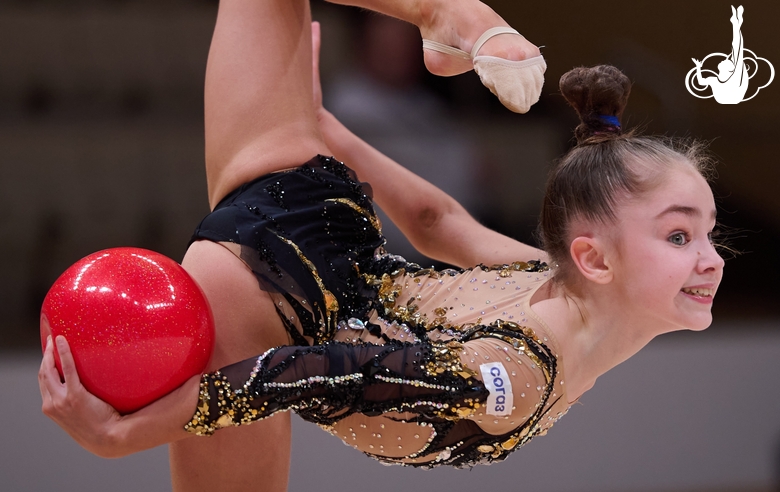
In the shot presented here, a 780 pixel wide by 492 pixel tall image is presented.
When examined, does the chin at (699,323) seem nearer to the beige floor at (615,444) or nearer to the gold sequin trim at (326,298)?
the gold sequin trim at (326,298)

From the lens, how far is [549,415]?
4.35 ft

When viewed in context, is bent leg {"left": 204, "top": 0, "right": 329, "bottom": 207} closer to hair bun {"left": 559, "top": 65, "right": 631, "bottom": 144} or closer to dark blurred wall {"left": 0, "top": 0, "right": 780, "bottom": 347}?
hair bun {"left": 559, "top": 65, "right": 631, "bottom": 144}

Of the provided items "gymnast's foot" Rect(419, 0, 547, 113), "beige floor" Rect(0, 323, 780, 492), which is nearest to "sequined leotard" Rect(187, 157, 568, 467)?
"gymnast's foot" Rect(419, 0, 547, 113)

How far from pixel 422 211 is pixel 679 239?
579 millimetres

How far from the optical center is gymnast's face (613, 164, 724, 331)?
119 cm

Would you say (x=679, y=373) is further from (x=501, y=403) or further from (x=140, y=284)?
(x=140, y=284)

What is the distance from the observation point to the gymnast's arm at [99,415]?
103 cm

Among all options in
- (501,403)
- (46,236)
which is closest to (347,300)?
(501,403)

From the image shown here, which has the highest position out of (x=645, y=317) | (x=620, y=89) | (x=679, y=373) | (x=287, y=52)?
(x=620, y=89)

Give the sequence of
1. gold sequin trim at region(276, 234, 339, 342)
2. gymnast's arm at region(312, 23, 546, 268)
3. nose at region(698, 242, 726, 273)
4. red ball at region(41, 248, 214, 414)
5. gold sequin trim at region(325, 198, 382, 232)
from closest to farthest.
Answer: red ball at region(41, 248, 214, 414) → nose at region(698, 242, 726, 273) → gold sequin trim at region(276, 234, 339, 342) → gold sequin trim at region(325, 198, 382, 232) → gymnast's arm at region(312, 23, 546, 268)

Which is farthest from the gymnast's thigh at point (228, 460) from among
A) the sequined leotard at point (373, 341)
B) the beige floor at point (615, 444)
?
the beige floor at point (615, 444)

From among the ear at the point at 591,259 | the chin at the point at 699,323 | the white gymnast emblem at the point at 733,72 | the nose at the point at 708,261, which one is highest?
the white gymnast emblem at the point at 733,72

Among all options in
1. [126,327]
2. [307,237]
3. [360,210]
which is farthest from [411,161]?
[126,327]

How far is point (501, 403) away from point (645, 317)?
0.89 feet
